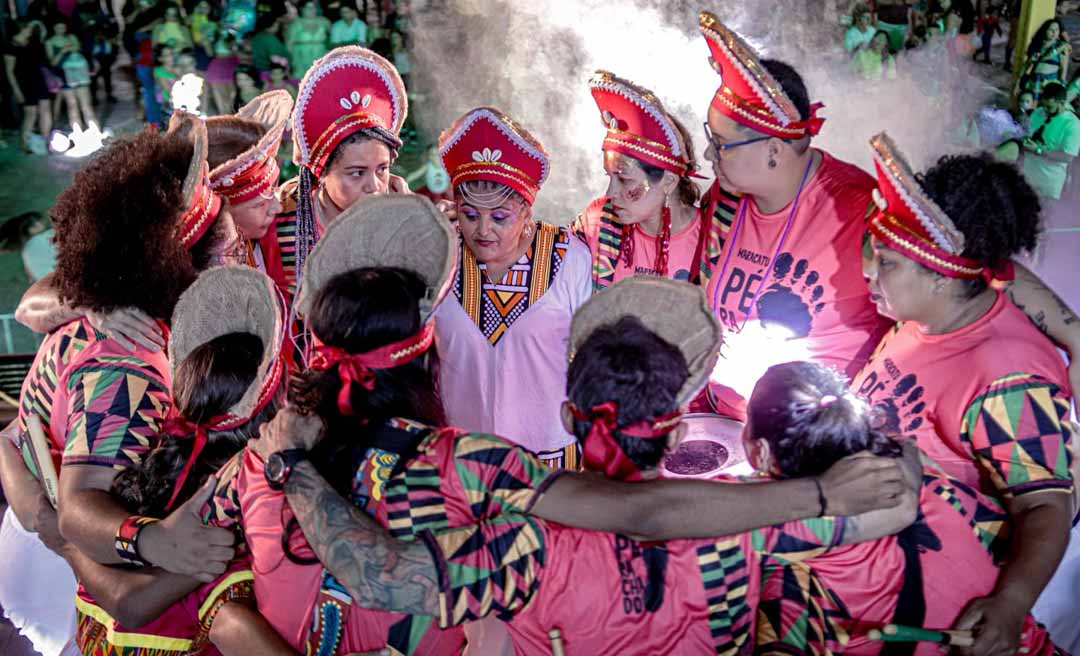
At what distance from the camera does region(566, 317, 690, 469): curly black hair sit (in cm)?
194

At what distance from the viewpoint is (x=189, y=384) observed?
2.20 m

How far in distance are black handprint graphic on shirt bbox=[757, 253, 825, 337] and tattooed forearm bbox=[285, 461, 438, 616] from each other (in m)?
1.88

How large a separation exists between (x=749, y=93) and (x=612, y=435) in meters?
1.64

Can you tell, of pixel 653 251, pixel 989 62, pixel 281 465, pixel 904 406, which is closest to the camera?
pixel 281 465

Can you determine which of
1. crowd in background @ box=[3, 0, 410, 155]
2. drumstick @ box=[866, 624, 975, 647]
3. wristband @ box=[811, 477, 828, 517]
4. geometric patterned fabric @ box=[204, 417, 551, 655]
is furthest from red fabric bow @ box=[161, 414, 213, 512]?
crowd in background @ box=[3, 0, 410, 155]

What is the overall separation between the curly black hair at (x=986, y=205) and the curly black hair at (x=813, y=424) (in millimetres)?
709

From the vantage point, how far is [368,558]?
181 cm

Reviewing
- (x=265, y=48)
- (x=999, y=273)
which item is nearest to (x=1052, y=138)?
(x=265, y=48)

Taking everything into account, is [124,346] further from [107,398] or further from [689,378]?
[689,378]

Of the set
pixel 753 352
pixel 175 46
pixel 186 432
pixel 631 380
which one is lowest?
pixel 175 46

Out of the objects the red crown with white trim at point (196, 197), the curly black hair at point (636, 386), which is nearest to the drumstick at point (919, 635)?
the curly black hair at point (636, 386)

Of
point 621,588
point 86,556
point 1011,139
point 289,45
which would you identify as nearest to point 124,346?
point 86,556

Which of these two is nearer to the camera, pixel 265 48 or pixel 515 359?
pixel 515 359

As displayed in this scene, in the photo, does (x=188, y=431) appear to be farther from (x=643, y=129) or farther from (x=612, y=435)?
(x=643, y=129)
